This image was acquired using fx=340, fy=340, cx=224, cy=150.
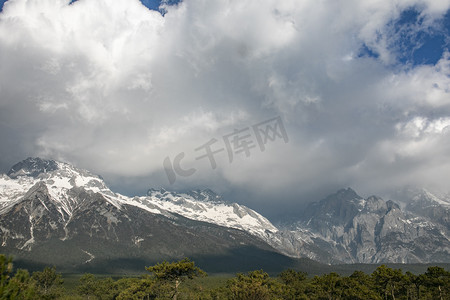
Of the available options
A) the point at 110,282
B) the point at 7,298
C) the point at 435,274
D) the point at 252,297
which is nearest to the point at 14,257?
the point at 7,298

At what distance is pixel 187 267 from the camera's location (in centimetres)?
7612

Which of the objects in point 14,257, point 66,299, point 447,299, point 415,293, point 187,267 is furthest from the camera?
point 66,299

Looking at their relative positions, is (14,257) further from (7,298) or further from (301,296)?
(301,296)

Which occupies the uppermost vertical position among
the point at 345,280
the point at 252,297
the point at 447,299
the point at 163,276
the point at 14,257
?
the point at 14,257

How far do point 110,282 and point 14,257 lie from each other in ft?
555

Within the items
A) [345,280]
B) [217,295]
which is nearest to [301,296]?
[345,280]

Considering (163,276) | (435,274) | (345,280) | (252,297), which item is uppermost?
(163,276)

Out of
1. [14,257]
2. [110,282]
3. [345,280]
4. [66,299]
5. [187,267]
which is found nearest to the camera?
[14,257]

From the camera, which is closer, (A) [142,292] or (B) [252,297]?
(B) [252,297]

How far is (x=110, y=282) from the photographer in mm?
184125

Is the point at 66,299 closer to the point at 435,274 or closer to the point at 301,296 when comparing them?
the point at 301,296

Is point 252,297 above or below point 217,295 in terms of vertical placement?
above

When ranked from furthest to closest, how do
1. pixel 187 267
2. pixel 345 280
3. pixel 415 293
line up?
pixel 415 293
pixel 345 280
pixel 187 267

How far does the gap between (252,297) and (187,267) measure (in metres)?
17.6
